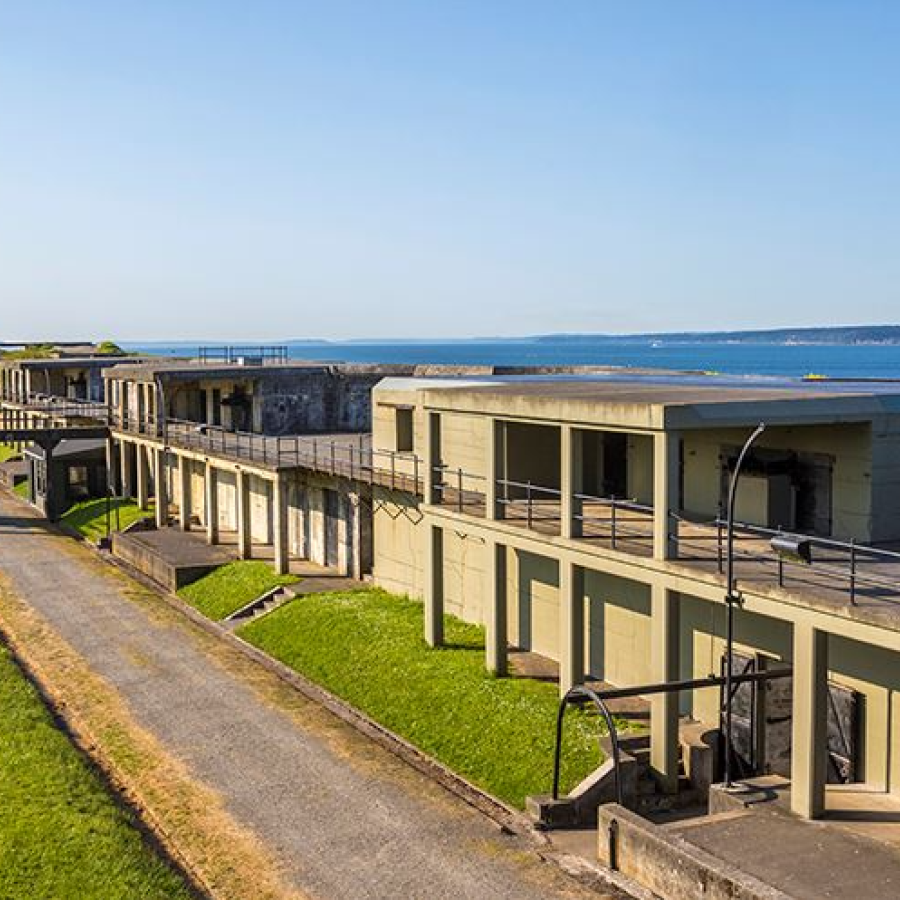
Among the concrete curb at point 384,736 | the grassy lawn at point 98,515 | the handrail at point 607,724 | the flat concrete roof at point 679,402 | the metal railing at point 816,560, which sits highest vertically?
the flat concrete roof at point 679,402

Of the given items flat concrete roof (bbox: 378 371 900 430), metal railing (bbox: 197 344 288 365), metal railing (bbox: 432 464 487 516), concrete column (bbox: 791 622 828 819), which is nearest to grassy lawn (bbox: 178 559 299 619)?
metal railing (bbox: 432 464 487 516)

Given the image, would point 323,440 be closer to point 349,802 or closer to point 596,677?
point 596,677

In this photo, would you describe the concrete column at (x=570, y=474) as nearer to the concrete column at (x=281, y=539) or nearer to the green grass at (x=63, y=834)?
the green grass at (x=63, y=834)

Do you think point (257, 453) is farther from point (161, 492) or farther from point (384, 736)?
point (384, 736)

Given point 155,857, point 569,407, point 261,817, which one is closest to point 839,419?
point 569,407

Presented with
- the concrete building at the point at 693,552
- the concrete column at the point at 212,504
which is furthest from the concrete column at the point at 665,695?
the concrete column at the point at 212,504

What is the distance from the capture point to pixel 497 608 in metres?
27.2

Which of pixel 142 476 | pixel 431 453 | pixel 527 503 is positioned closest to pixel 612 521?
pixel 527 503

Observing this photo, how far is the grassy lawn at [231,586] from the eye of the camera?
37.0m

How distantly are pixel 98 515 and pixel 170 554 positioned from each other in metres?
12.6

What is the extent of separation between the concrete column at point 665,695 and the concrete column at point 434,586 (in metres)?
8.33

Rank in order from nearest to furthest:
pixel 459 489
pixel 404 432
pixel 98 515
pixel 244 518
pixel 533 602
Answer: pixel 459 489 → pixel 533 602 → pixel 404 432 → pixel 244 518 → pixel 98 515

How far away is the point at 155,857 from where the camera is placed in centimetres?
1947

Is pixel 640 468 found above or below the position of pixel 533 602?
above
